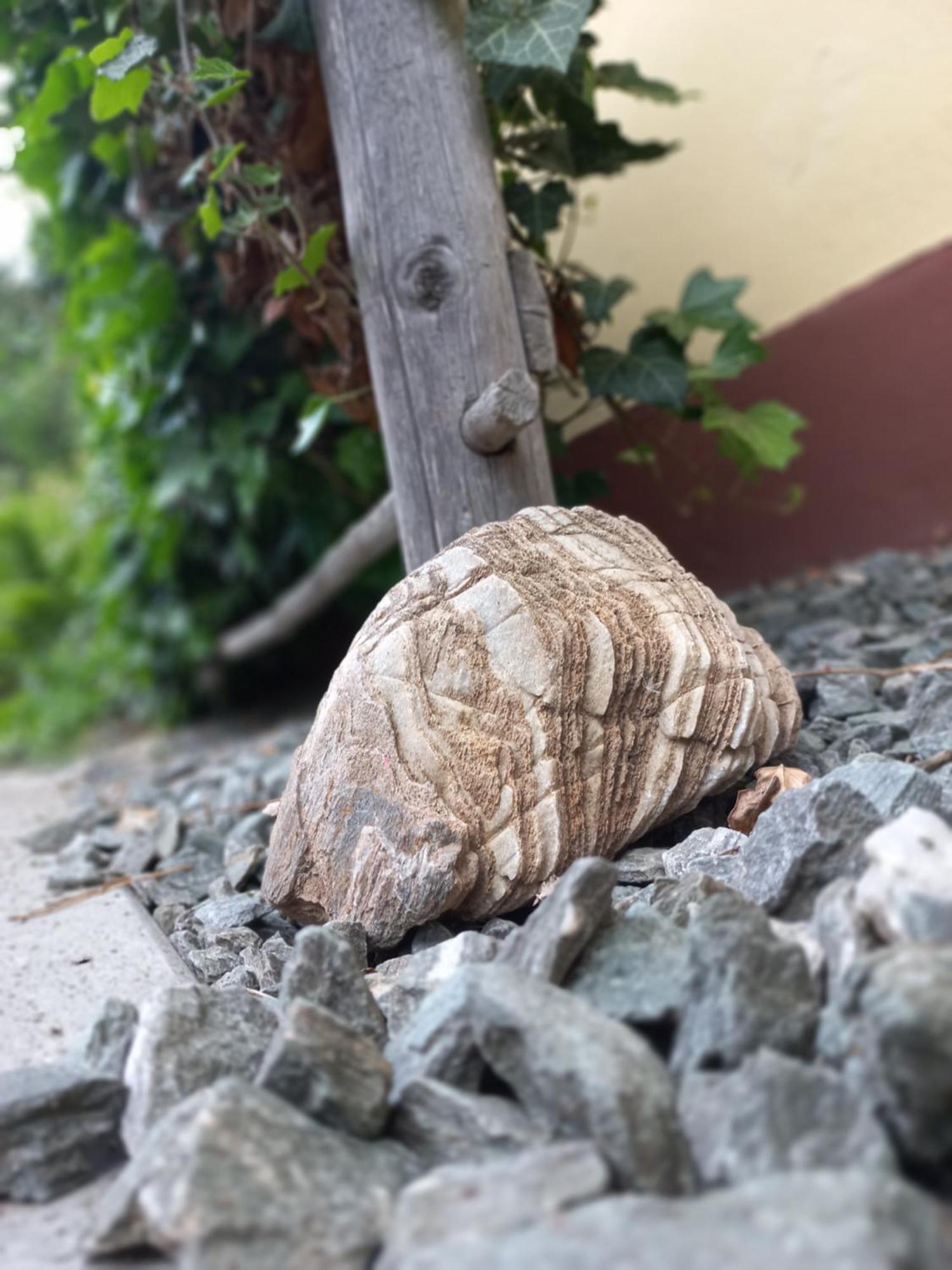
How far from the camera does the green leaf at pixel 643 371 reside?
6.97 feet

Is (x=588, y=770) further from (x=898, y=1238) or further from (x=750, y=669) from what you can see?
(x=898, y=1238)

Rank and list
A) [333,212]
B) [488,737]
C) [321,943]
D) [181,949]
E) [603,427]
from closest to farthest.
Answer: [321,943], [488,737], [181,949], [333,212], [603,427]

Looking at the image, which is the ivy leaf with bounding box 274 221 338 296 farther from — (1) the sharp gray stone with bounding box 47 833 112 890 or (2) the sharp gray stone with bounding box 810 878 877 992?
(2) the sharp gray stone with bounding box 810 878 877 992

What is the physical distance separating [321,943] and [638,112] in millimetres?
2603

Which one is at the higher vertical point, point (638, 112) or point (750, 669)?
point (638, 112)

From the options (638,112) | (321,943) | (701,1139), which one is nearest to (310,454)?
(638,112)

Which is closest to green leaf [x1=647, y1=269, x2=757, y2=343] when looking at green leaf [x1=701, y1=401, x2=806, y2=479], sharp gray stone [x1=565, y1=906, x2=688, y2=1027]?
green leaf [x1=701, y1=401, x2=806, y2=479]

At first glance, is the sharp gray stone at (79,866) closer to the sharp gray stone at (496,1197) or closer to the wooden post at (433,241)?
the wooden post at (433,241)

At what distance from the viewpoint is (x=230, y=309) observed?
3.08m

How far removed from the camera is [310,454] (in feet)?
10.7

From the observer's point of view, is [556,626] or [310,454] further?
[310,454]

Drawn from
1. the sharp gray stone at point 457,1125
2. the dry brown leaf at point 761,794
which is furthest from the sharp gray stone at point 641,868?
the sharp gray stone at point 457,1125

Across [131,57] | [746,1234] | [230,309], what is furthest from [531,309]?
[746,1234]

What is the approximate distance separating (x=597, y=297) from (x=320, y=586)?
1.26m
